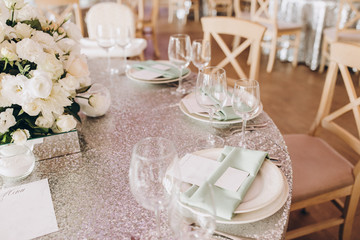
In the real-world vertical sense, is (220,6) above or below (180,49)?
below

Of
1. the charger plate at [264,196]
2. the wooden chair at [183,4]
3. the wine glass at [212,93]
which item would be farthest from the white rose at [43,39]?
the wooden chair at [183,4]

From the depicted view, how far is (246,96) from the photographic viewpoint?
1028 millimetres

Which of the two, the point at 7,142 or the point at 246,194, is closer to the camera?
the point at 246,194

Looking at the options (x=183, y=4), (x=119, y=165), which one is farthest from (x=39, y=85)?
(x=183, y=4)

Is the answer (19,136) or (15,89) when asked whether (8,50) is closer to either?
(15,89)

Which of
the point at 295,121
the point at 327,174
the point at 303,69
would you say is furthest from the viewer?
the point at 303,69

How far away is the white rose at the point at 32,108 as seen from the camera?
2.93ft

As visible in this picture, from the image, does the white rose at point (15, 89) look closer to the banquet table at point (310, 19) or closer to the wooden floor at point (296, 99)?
the wooden floor at point (296, 99)

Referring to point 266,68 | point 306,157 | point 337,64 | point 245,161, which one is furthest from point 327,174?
point 266,68

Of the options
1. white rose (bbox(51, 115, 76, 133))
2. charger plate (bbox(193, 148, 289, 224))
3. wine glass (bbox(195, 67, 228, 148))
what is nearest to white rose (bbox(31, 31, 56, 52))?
white rose (bbox(51, 115, 76, 133))

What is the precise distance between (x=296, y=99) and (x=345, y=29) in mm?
972

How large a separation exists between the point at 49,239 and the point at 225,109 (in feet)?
2.49

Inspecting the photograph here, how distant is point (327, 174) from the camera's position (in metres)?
1.42

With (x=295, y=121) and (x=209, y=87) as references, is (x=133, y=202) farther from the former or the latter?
(x=295, y=121)
